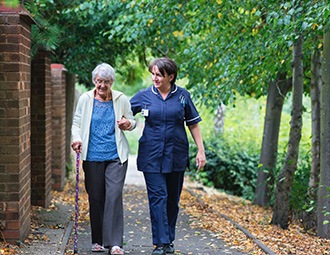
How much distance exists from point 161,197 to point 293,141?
295 cm

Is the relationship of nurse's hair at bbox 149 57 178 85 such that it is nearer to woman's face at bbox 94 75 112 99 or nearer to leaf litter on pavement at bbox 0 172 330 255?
woman's face at bbox 94 75 112 99

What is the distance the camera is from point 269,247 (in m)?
6.07

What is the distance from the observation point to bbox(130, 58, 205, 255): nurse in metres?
5.38

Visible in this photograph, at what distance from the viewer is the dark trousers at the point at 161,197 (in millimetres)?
5344

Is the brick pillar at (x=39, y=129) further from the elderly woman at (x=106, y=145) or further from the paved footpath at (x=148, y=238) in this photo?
the elderly woman at (x=106, y=145)

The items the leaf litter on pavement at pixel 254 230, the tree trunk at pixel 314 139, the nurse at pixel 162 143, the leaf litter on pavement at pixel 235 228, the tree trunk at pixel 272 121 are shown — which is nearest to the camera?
the nurse at pixel 162 143

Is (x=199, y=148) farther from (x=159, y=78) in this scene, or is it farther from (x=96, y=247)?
(x=96, y=247)

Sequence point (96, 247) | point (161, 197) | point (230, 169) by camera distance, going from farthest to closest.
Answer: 1. point (230, 169)
2. point (96, 247)
3. point (161, 197)

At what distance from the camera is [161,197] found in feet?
17.7

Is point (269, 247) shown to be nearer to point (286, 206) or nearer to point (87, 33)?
point (286, 206)

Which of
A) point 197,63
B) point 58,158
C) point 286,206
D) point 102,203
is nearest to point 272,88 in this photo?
point 197,63

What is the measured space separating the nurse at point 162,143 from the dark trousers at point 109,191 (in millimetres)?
291

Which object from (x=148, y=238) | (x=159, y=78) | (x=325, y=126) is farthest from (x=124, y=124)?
(x=325, y=126)

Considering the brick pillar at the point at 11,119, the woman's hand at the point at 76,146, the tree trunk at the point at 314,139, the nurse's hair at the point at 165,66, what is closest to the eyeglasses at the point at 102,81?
the nurse's hair at the point at 165,66
